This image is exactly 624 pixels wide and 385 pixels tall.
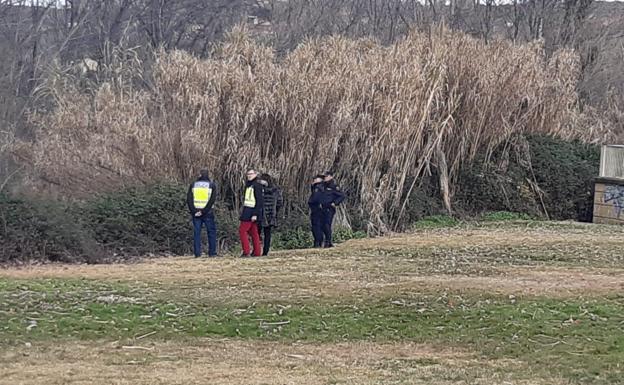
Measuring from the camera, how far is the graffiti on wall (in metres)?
30.9

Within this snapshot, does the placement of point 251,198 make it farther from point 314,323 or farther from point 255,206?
point 314,323

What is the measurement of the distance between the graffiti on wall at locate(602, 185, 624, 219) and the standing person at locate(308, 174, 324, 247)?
11.4m

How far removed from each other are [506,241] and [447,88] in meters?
6.14

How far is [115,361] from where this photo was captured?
10453 millimetres

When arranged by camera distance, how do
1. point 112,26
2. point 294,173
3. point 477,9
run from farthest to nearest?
1. point 477,9
2. point 112,26
3. point 294,173

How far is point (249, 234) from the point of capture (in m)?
20.9

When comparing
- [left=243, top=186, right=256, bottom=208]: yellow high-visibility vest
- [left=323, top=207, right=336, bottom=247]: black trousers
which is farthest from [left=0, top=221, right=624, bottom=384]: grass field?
[left=323, top=207, right=336, bottom=247]: black trousers

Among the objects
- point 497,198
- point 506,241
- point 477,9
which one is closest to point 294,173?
point 506,241

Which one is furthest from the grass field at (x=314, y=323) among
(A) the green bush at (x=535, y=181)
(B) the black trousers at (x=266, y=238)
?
(A) the green bush at (x=535, y=181)

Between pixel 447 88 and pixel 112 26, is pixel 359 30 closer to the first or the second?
pixel 112 26

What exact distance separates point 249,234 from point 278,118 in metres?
5.07

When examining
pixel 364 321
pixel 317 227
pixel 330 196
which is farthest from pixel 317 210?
pixel 364 321

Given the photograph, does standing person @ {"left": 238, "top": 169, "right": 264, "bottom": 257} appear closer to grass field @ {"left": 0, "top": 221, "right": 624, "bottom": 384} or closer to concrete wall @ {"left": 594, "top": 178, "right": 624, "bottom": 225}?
grass field @ {"left": 0, "top": 221, "right": 624, "bottom": 384}

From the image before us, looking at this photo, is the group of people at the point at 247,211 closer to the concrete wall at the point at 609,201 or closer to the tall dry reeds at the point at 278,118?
the tall dry reeds at the point at 278,118
